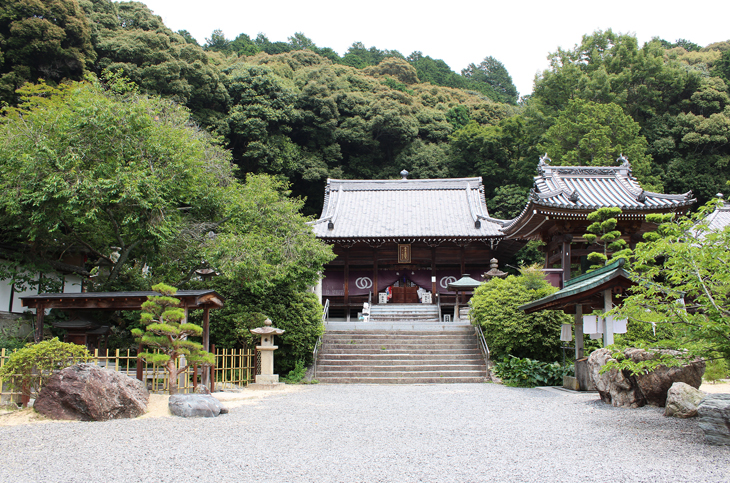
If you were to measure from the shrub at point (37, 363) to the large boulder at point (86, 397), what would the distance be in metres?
0.44

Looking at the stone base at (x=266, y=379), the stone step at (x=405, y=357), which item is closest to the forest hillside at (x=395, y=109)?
the stone step at (x=405, y=357)

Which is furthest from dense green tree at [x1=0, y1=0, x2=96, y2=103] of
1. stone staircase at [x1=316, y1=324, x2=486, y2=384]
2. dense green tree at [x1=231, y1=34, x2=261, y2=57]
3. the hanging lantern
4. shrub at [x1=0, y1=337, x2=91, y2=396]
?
the hanging lantern

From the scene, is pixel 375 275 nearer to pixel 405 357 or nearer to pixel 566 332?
pixel 405 357

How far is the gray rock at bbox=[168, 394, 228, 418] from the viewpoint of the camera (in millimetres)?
7270

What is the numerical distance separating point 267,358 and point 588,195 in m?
11.8

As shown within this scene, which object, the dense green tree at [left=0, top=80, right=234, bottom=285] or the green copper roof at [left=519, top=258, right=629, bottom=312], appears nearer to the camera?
the green copper roof at [left=519, top=258, right=629, bottom=312]

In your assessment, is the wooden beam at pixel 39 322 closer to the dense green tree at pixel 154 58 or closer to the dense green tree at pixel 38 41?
the dense green tree at pixel 38 41

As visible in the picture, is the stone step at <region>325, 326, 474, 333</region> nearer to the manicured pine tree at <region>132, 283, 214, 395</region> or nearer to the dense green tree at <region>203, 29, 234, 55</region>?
the manicured pine tree at <region>132, 283, 214, 395</region>

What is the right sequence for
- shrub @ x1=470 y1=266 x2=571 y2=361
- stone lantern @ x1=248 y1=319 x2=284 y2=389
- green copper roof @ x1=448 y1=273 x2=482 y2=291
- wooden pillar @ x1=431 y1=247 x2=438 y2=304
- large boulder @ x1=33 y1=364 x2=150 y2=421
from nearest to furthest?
large boulder @ x1=33 y1=364 x2=150 y2=421 < stone lantern @ x1=248 y1=319 x2=284 y2=389 < shrub @ x1=470 y1=266 x2=571 y2=361 < green copper roof @ x1=448 y1=273 x2=482 y2=291 < wooden pillar @ x1=431 y1=247 x2=438 y2=304

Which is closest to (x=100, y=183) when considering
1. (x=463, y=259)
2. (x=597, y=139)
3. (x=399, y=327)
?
(x=399, y=327)

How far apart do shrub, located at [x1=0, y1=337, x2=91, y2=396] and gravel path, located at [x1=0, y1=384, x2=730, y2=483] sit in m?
1.27

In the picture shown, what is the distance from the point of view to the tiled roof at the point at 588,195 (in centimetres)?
1462

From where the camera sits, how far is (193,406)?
7.31 m

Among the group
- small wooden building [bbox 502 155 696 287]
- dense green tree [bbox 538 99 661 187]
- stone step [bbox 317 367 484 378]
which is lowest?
stone step [bbox 317 367 484 378]
